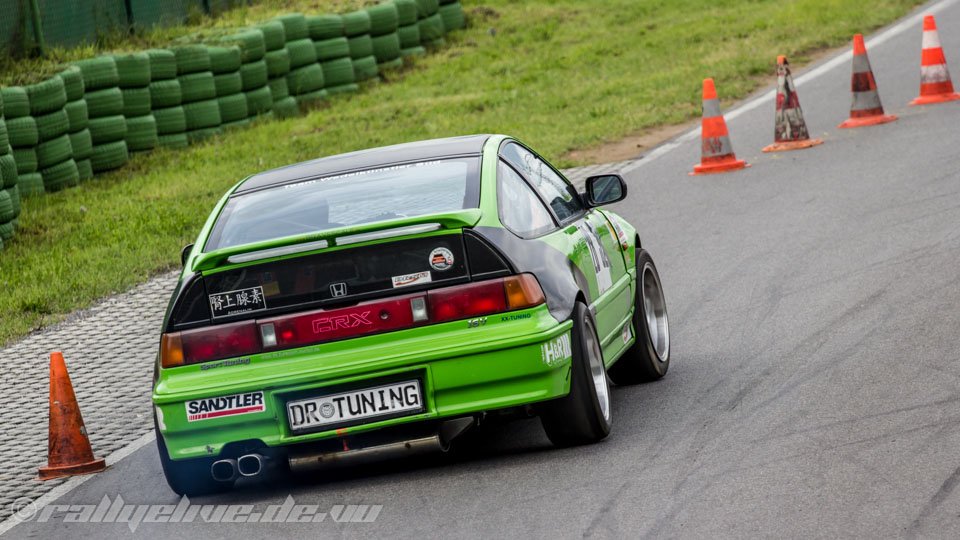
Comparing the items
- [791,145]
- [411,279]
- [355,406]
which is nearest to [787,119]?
[791,145]

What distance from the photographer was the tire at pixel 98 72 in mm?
17328

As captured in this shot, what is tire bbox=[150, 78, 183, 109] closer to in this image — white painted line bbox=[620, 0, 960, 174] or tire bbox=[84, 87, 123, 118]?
tire bbox=[84, 87, 123, 118]

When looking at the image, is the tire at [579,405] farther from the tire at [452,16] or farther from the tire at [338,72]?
the tire at [452,16]

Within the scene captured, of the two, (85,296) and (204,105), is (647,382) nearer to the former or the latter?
(85,296)

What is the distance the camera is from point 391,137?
18.4m

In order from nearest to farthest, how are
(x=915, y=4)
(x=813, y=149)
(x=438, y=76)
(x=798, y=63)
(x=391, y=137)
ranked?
(x=813, y=149) < (x=391, y=137) < (x=798, y=63) < (x=438, y=76) < (x=915, y=4)

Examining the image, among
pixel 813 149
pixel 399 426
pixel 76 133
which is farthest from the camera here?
pixel 76 133

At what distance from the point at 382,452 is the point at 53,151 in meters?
11.2

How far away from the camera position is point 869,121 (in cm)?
1541

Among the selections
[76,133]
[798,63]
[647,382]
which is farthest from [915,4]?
[647,382]

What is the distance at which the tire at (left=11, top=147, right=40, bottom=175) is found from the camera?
51.5 feet

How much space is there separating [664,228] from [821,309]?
3415mm

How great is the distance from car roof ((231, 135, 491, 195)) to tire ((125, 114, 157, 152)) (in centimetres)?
1129

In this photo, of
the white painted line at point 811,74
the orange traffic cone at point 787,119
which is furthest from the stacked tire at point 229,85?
Result: the orange traffic cone at point 787,119
